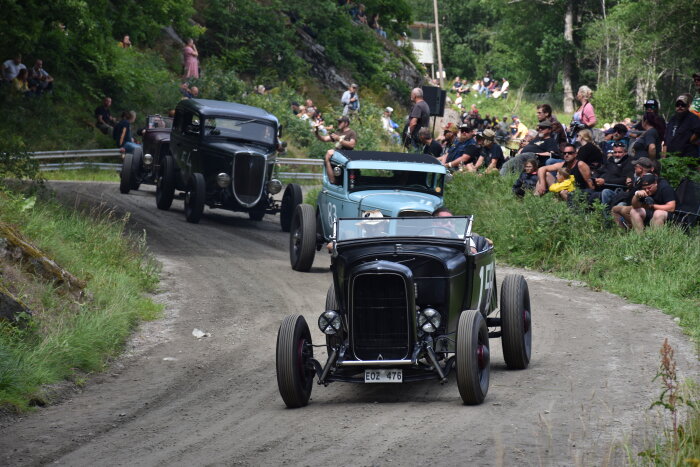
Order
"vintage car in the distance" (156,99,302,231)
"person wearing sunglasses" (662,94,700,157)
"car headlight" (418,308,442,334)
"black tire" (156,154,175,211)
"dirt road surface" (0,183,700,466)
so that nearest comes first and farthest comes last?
"dirt road surface" (0,183,700,466)
"car headlight" (418,308,442,334)
"person wearing sunglasses" (662,94,700,157)
"vintage car in the distance" (156,99,302,231)
"black tire" (156,154,175,211)

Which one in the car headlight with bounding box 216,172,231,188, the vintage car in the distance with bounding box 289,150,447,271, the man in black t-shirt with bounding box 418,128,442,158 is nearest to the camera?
the vintage car in the distance with bounding box 289,150,447,271

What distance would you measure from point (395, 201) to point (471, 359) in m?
6.61

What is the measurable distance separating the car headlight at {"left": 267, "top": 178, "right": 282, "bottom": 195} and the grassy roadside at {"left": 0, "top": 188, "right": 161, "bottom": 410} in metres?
4.35

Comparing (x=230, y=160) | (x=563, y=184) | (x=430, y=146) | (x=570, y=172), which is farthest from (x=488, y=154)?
(x=230, y=160)

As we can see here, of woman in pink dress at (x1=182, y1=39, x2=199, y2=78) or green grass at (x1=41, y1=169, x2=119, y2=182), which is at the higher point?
woman in pink dress at (x1=182, y1=39, x2=199, y2=78)

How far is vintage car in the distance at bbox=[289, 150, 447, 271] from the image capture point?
15117 millimetres

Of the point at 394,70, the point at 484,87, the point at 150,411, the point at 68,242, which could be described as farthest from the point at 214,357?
the point at 484,87

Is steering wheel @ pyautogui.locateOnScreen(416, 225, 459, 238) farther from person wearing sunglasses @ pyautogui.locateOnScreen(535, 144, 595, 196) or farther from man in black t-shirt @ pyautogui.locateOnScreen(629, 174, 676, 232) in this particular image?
person wearing sunglasses @ pyautogui.locateOnScreen(535, 144, 595, 196)

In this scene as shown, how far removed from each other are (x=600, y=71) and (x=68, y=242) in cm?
5008

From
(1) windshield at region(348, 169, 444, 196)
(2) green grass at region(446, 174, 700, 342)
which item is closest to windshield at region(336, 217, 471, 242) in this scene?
(2) green grass at region(446, 174, 700, 342)

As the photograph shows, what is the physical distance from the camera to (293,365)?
29.0ft

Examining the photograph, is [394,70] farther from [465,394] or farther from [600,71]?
[465,394]

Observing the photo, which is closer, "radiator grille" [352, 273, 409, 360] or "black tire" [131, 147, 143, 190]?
"radiator grille" [352, 273, 409, 360]

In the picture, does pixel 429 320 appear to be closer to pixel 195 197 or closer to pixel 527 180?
pixel 527 180
